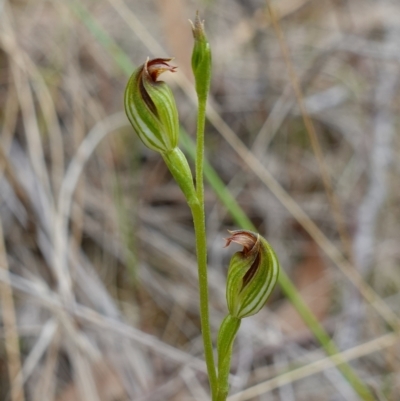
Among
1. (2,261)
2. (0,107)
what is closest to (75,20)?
(0,107)

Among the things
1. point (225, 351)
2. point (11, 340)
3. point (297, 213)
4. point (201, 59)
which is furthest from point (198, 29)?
point (11, 340)

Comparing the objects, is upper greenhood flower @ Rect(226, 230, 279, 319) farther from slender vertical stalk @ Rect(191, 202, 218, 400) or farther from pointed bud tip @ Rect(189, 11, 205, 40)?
pointed bud tip @ Rect(189, 11, 205, 40)

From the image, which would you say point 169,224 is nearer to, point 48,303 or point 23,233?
point 23,233

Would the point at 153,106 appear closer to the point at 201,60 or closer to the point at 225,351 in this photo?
the point at 201,60

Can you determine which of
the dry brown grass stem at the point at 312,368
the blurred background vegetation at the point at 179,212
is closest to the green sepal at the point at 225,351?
the blurred background vegetation at the point at 179,212

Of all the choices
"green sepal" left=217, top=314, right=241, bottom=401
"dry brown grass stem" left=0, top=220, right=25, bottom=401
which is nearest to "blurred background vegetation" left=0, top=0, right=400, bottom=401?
"dry brown grass stem" left=0, top=220, right=25, bottom=401
